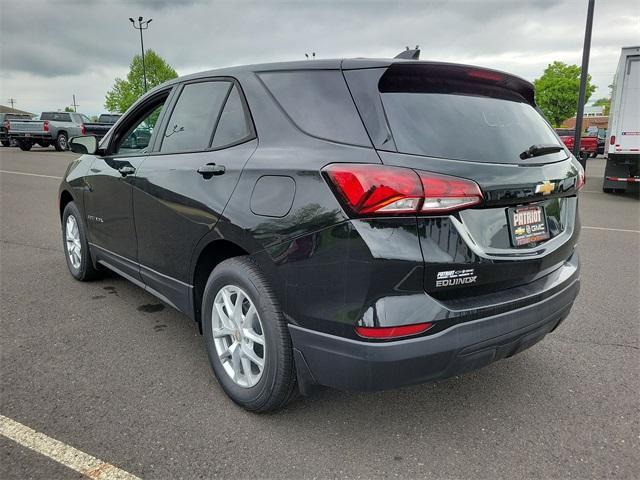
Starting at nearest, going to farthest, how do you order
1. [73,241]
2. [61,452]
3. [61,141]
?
[61,452], [73,241], [61,141]

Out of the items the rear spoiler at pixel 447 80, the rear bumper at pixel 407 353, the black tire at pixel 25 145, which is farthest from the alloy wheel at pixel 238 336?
the black tire at pixel 25 145

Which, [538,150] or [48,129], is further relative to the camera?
[48,129]

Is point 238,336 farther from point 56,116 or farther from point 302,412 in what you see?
point 56,116

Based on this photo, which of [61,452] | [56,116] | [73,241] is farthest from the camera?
[56,116]

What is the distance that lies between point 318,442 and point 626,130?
1208cm

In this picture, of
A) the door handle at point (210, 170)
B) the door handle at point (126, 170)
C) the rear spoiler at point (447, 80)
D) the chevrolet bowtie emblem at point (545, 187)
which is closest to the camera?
the rear spoiler at point (447, 80)

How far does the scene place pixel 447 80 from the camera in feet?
8.05

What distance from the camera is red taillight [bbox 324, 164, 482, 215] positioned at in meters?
2.02

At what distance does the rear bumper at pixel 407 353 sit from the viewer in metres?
2.06

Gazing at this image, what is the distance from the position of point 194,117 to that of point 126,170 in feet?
2.60

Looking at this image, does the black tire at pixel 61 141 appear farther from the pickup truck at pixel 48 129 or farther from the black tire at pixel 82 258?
the black tire at pixel 82 258

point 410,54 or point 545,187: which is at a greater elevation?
point 410,54

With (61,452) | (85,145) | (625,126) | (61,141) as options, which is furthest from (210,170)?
(61,141)

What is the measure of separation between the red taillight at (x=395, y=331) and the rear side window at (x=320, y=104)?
76cm
